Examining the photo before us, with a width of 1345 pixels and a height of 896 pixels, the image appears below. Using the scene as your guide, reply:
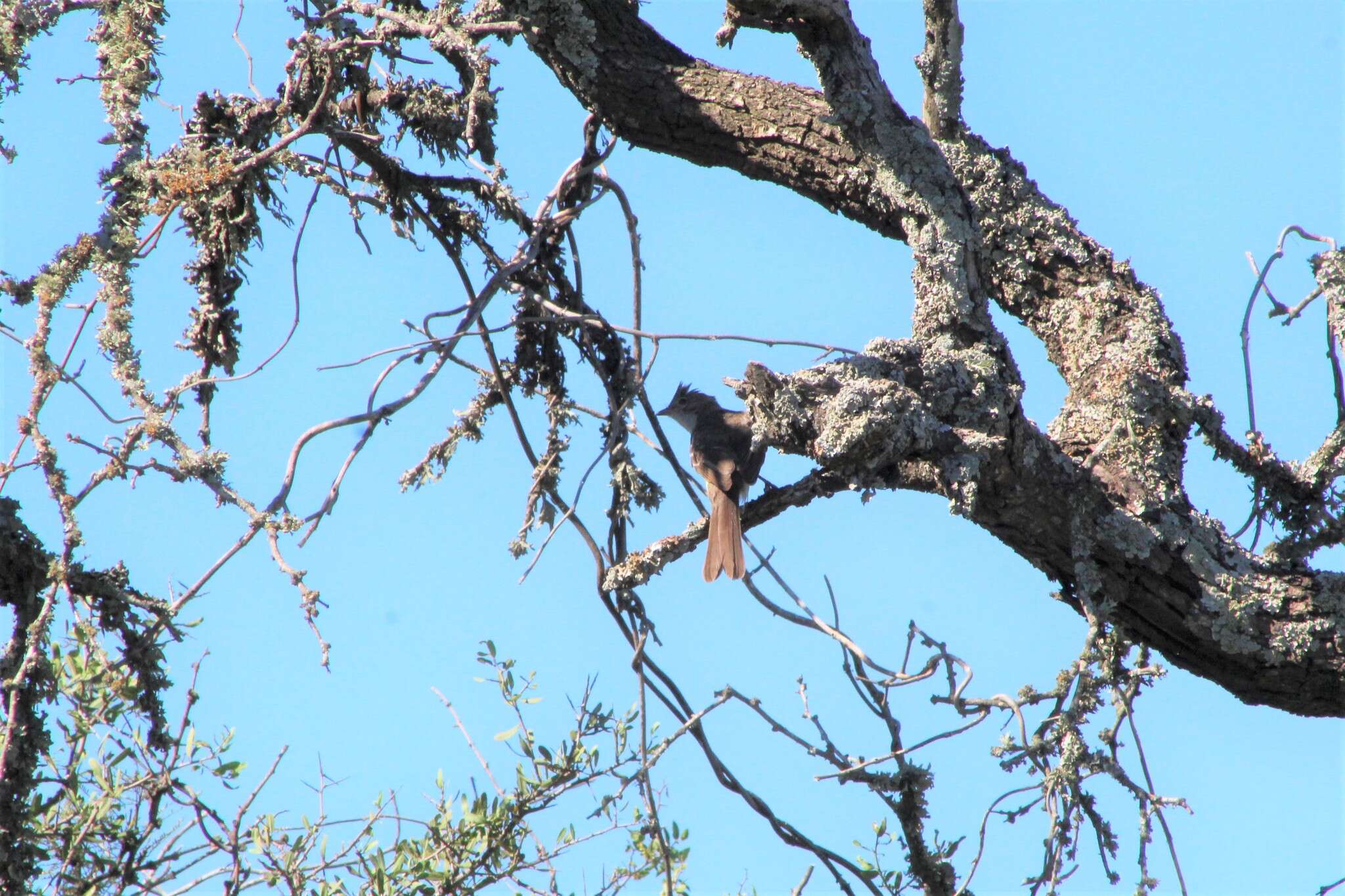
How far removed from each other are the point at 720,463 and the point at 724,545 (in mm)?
1324

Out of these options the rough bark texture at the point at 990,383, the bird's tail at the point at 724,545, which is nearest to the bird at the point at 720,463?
the bird's tail at the point at 724,545

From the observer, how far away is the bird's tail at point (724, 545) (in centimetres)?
342

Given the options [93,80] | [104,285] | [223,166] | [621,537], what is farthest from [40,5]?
[621,537]

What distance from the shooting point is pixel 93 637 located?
2.38 metres

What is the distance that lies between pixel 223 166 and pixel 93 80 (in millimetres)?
338

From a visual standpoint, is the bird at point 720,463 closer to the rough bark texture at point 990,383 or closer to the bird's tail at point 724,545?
the bird's tail at point 724,545

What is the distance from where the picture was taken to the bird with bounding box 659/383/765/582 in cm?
358

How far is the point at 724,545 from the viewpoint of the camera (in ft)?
12.1

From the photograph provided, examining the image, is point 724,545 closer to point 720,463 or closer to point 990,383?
point 990,383

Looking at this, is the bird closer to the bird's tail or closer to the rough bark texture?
the bird's tail

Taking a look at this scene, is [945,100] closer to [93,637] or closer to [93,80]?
[93,80]

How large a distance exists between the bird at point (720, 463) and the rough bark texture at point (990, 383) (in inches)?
12.2

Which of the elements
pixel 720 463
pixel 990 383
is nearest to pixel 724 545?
pixel 990 383

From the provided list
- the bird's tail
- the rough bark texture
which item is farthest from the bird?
the rough bark texture
